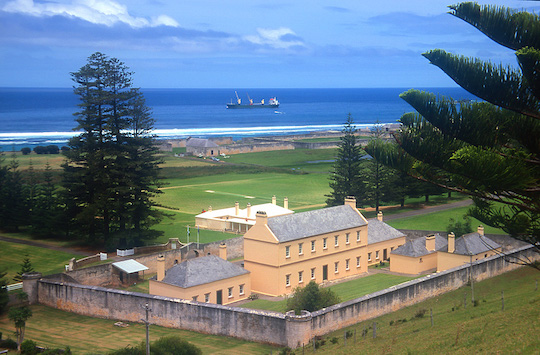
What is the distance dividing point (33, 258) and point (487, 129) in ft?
102

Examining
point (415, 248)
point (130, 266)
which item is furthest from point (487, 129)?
point (130, 266)

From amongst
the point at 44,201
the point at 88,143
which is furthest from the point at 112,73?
the point at 44,201

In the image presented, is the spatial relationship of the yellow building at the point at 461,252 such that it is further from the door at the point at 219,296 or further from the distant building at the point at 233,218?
the distant building at the point at 233,218

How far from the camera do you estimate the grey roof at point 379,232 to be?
127ft

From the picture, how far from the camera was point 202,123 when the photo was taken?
577 feet

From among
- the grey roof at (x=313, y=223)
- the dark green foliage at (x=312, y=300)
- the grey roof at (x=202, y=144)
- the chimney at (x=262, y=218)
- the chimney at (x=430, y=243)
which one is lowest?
the dark green foliage at (x=312, y=300)

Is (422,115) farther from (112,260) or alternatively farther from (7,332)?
(112,260)

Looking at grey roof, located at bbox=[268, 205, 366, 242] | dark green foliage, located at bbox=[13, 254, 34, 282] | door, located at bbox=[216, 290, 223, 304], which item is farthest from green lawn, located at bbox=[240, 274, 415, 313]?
dark green foliage, located at bbox=[13, 254, 34, 282]

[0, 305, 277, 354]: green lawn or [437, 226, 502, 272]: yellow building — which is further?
[437, 226, 502, 272]: yellow building

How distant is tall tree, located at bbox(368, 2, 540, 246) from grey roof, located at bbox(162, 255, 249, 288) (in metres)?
17.5

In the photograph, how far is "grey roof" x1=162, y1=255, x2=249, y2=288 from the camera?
30.5m

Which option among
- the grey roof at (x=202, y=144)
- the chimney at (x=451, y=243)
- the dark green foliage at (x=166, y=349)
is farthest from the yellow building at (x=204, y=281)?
the grey roof at (x=202, y=144)

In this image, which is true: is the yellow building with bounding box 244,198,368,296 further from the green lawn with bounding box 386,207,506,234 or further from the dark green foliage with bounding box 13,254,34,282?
the dark green foliage with bounding box 13,254,34,282

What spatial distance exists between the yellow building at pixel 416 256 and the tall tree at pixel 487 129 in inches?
836
